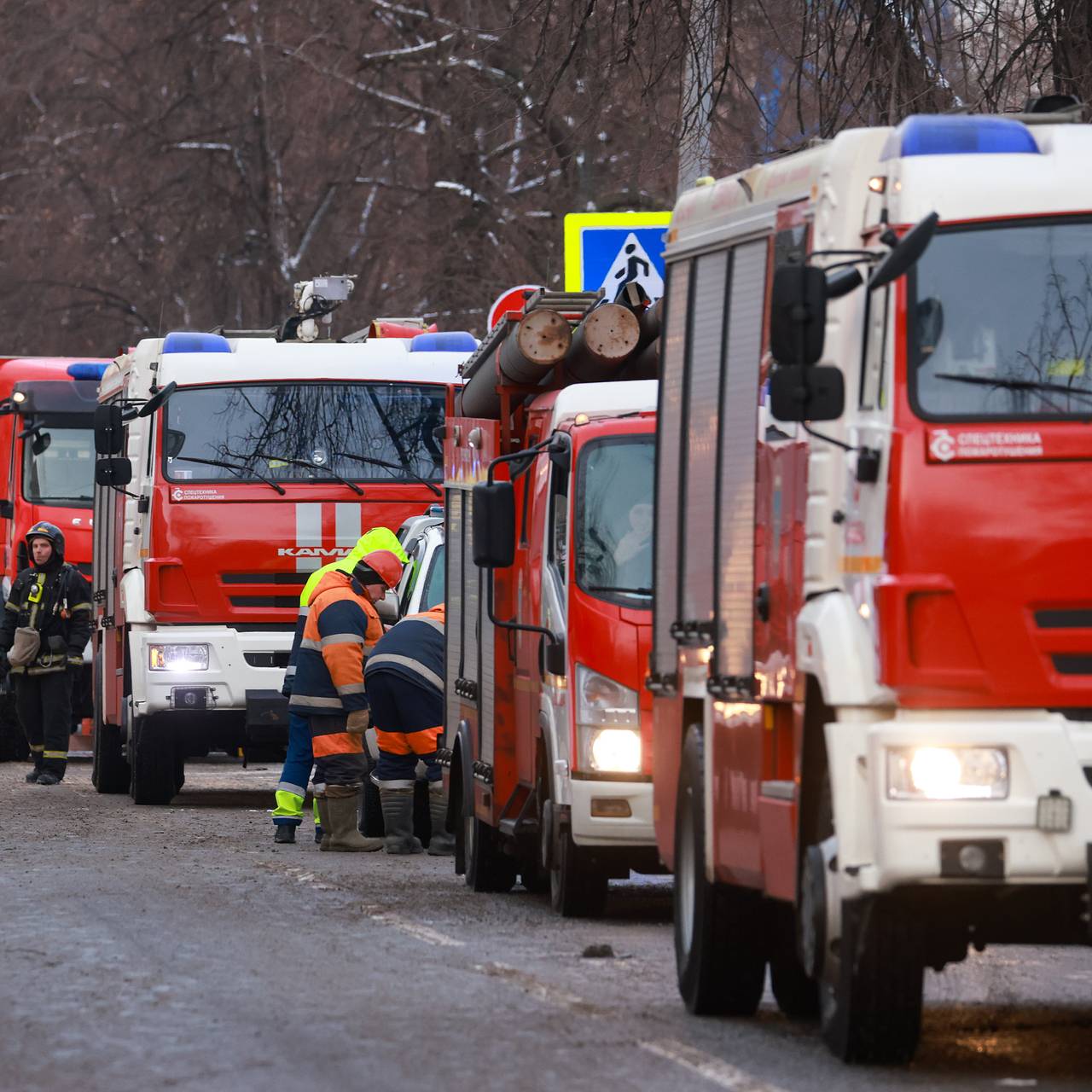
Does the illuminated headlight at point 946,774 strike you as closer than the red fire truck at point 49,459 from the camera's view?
Yes

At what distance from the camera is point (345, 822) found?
1731 centimetres

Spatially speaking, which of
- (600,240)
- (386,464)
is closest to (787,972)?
(600,240)

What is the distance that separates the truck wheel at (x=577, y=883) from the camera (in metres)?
13.3

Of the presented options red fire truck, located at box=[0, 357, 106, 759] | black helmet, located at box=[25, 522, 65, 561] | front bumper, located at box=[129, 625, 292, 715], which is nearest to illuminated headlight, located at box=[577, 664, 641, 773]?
front bumper, located at box=[129, 625, 292, 715]

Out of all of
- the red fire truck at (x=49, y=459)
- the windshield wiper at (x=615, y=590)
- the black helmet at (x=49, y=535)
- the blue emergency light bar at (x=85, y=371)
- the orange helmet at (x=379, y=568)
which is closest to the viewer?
the windshield wiper at (x=615, y=590)

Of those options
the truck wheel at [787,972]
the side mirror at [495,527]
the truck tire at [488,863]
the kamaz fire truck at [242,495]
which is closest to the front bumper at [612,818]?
the side mirror at [495,527]

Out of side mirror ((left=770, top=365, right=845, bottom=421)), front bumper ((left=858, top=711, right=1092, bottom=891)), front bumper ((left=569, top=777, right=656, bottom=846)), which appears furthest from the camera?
front bumper ((left=569, top=777, right=656, bottom=846))

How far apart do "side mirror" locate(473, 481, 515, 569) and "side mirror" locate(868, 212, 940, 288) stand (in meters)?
5.22

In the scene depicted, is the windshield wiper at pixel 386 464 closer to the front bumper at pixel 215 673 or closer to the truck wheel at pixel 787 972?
the front bumper at pixel 215 673

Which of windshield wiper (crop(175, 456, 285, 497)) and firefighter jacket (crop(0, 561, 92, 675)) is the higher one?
windshield wiper (crop(175, 456, 285, 497))

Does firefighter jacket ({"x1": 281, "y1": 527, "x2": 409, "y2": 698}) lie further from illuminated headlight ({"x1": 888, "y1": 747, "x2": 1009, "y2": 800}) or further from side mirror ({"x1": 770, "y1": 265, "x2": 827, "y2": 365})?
illuminated headlight ({"x1": 888, "y1": 747, "x2": 1009, "y2": 800})

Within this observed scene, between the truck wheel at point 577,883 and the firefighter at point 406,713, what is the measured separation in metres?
3.30

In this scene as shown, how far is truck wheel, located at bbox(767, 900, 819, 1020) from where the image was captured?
987 centimetres

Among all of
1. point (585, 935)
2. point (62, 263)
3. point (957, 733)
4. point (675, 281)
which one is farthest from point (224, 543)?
point (62, 263)
